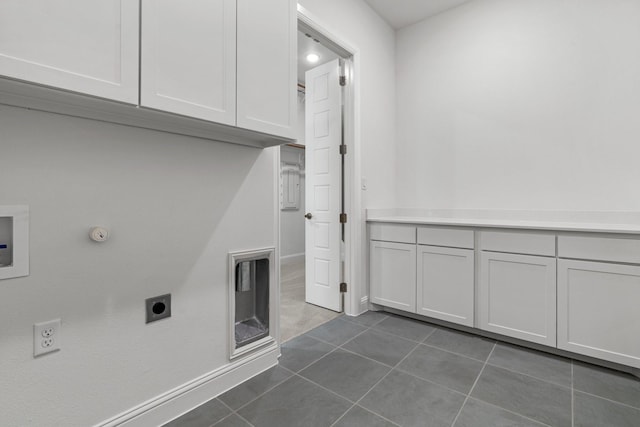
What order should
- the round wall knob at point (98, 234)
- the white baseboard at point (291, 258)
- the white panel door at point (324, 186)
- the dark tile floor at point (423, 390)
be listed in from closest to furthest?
the round wall knob at point (98, 234)
the dark tile floor at point (423, 390)
the white panel door at point (324, 186)
the white baseboard at point (291, 258)

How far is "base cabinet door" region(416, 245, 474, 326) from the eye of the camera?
232cm

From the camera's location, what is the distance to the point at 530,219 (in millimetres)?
2547

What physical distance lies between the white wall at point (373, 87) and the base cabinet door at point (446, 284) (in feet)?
2.53

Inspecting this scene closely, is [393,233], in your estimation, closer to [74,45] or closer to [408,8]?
[408,8]

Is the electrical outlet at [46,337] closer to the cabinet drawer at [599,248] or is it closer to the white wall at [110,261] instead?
the white wall at [110,261]

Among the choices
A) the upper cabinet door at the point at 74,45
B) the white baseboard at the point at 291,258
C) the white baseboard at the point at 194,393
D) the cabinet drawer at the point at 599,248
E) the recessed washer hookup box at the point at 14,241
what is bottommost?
the white baseboard at the point at 194,393

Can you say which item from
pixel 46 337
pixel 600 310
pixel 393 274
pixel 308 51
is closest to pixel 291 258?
pixel 393 274

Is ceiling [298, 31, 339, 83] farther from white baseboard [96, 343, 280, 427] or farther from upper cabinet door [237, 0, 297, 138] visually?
white baseboard [96, 343, 280, 427]

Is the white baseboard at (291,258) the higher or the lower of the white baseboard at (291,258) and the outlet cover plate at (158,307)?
the lower

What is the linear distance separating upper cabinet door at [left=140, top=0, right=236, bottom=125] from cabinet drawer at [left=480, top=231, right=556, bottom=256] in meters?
1.94

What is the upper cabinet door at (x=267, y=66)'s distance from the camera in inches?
55.0

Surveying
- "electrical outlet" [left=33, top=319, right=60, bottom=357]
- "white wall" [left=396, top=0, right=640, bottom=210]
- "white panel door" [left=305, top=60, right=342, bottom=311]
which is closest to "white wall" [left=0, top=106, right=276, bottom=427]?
"electrical outlet" [left=33, top=319, right=60, bottom=357]

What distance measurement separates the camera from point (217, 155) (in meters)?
1.63

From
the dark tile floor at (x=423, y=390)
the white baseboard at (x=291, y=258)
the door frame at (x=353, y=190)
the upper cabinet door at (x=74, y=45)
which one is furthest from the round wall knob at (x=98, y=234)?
the white baseboard at (x=291, y=258)
